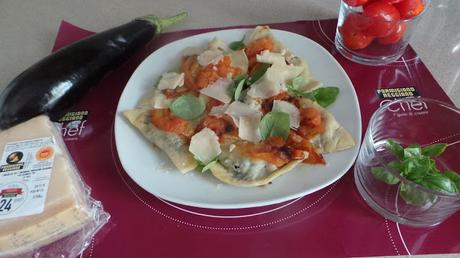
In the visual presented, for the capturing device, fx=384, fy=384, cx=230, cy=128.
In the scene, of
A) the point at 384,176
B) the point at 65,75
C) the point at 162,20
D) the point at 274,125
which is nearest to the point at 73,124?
the point at 65,75

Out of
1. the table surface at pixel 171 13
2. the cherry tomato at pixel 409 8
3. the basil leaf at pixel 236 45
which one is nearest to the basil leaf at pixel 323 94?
the basil leaf at pixel 236 45

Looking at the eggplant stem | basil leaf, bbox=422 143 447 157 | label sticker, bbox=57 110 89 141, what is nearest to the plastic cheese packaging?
label sticker, bbox=57 110 89 141

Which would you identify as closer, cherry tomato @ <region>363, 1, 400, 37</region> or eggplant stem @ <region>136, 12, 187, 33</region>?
cherry tomato @ <region>363, 1, 400, 37</region>

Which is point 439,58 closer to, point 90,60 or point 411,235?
point 411,235

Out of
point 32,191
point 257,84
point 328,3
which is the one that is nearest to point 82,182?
point 32,191

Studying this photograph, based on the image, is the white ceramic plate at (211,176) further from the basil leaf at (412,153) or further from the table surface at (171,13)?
the table surface at (171,13)

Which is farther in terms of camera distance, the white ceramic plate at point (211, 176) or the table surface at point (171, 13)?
the table surface at point (171, 13)

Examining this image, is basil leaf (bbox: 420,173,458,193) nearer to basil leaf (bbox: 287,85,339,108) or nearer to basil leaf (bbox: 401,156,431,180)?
basil leaf (bbox: 401,156,431,180)

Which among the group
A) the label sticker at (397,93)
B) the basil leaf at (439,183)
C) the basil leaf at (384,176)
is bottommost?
the label sticker at (397,93)
